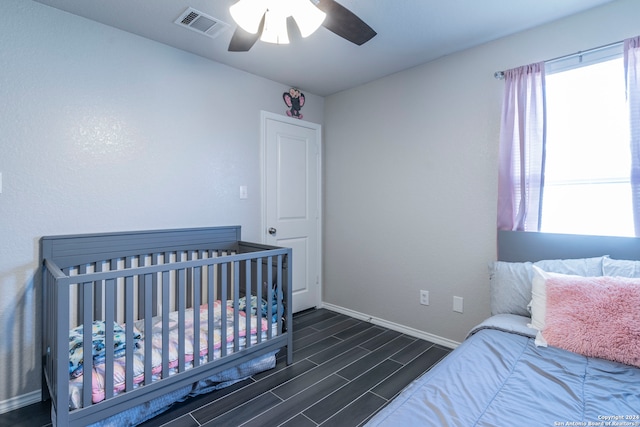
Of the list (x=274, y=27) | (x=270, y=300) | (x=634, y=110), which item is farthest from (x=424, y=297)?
(x=274, y=27)

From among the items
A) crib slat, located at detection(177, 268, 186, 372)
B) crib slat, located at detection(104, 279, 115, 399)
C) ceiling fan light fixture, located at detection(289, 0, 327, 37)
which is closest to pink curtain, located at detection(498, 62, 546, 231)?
ceiling fan light fixture, located at detection(289, 0, 327, 37)

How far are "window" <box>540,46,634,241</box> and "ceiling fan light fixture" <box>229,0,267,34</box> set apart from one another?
1826mm

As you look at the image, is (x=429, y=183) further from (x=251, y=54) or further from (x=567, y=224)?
(x=251, y=54)

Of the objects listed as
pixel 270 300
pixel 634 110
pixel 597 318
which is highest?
pixel 634 110

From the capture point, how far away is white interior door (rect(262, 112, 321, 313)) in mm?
3092

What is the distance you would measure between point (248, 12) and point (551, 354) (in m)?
2.08

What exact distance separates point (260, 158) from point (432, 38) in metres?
1.71

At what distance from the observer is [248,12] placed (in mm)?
1554

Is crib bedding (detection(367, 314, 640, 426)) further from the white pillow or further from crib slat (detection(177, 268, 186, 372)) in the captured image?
crib slat (detection(177, 268, 186, 372))

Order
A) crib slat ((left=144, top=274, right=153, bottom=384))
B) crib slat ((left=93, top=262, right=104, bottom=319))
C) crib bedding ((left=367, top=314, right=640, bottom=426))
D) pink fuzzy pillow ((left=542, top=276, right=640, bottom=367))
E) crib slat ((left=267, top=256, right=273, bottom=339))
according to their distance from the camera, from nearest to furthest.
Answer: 1. crib bedding ((left=367, top=314, right=640, bottom=426))
2. pink fuzzy pillow ((left=542, top=276, right=640, bottom=367))
3. crib slat ((left=144, top=274, right=153, bottom=384))
4. crib slat ((left=93, top=262, right=104, bottom=319))
5. crib slat ((left=267, top=256, right=273, bottom=339))

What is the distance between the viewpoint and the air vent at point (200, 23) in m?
1.97

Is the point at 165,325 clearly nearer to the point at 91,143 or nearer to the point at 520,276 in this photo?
the point at 91,143

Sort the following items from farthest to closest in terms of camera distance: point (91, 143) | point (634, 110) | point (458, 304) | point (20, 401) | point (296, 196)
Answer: point (296, 196)
point (458, 304)
point (91, 143)
point (20, 401)
point (634, 110)

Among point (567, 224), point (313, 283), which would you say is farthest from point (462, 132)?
point (313, 283)
